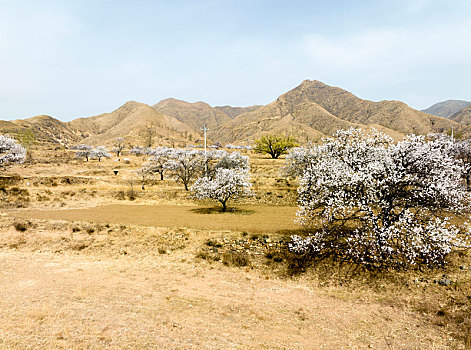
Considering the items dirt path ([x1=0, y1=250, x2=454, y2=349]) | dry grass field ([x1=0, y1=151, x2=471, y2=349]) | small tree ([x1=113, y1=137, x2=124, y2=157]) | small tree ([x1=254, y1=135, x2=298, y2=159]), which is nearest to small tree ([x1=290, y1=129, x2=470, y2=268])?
dry grass field ([x1=0, y1=151, x2=471, y2=349])

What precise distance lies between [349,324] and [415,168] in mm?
9213

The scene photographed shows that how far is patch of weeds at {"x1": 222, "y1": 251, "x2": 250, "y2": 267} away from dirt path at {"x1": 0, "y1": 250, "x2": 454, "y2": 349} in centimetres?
67

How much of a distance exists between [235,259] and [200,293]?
4.09 metres

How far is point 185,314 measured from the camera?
10.9 meters

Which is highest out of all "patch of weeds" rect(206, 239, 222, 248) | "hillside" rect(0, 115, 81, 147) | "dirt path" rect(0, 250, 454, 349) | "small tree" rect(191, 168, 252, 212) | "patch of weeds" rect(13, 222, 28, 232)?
"hillside" rect(0, 115, 81, 147)

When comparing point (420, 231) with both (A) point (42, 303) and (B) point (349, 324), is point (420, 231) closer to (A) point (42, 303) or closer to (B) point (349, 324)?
(B) point (349, 324)

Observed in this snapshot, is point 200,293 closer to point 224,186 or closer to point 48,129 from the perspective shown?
point 224,186

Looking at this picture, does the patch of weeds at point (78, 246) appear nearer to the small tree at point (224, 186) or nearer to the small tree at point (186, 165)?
the small tree at point (224, 186)

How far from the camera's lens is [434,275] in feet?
43.6

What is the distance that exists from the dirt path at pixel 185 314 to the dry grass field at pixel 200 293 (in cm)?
5

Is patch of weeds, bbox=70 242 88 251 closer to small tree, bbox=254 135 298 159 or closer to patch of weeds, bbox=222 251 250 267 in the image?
patch of weeds, bbox=222 251 250 267

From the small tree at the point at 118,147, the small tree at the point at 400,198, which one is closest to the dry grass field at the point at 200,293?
the small tree at the point at 400,198

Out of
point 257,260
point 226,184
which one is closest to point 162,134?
point 226,184

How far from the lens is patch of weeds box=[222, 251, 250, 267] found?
16.2 meters
